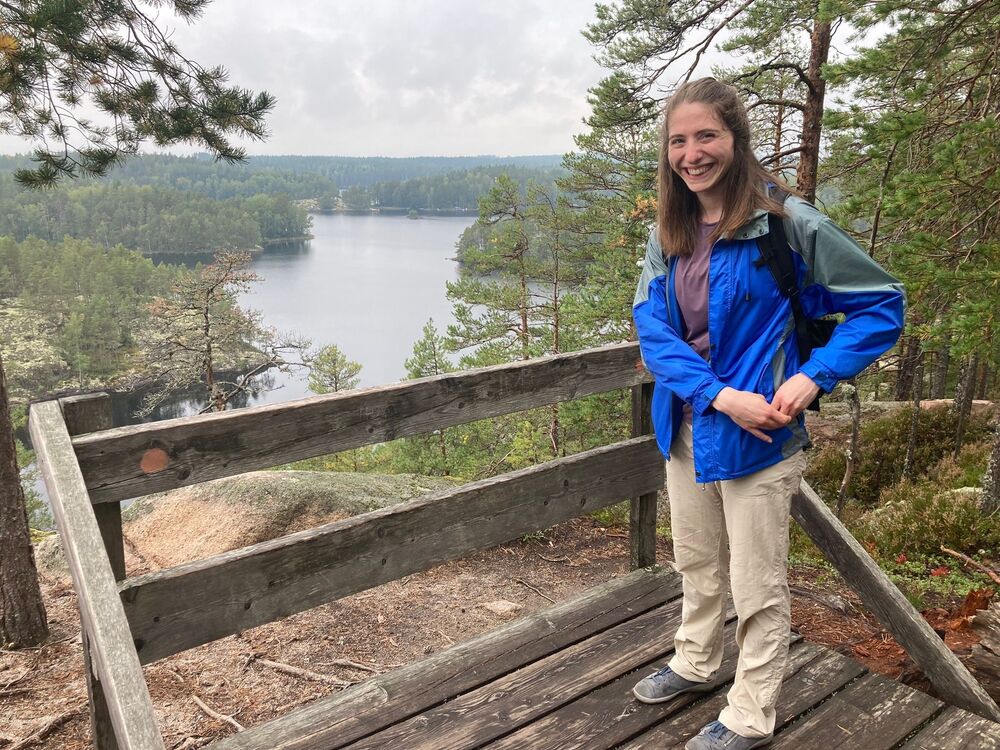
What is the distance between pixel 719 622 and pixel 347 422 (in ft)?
4.84

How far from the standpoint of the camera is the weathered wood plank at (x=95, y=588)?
57.0 inches

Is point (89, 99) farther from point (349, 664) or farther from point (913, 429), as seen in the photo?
point (913, 429)

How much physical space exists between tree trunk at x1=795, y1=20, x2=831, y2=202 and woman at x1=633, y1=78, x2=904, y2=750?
833 cm

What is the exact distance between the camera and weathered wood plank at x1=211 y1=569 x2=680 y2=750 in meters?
2.34

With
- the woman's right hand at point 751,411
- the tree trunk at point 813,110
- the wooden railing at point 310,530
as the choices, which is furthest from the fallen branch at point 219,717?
the tree trunk at point 813,110

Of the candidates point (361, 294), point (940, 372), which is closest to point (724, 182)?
point (940, 372)

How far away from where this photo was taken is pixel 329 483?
6.64 metres

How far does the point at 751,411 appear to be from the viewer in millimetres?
2047

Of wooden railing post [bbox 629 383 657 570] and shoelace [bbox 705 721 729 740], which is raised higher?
wooden railing post [bbox 629 383 657 570]

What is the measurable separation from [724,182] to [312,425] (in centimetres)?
148

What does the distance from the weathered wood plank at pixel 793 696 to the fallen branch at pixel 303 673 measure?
7.54 feet

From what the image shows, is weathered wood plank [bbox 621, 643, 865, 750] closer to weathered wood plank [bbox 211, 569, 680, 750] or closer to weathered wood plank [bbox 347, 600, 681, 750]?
weathered wood plank [bbox 347, 600, 681, 750]

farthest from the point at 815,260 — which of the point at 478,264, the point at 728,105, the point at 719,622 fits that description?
the point at 478,264

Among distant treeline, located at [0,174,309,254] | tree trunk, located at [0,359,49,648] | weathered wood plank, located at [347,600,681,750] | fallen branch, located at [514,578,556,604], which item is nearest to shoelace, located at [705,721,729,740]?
weathered wood plank, located at [347,600,681,750]
